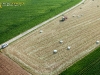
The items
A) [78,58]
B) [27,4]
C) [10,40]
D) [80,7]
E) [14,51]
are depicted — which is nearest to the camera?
[78,58]

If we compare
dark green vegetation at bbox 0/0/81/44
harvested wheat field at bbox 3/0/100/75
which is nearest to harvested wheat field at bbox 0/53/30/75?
harvested wheat field at bbox 3/0/100/75

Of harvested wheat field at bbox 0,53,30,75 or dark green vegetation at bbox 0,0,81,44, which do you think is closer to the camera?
harvested wheat field at bbox 0,53,30,75

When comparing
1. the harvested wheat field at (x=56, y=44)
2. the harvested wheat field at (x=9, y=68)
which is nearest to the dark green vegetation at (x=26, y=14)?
the harvested wheat field at (x=56, y=44)

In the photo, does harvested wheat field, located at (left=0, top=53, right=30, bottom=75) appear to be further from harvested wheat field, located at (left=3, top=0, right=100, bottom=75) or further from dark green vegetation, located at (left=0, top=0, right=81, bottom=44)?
dark green vegetation, located at (left=0, top=0, right=81, bottom=44)

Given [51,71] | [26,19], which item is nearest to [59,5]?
[26,19]

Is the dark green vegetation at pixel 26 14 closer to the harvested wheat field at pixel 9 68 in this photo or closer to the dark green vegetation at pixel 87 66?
the harvested wheat field at pixel 9 68

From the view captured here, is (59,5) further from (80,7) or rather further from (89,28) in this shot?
(89,28)
